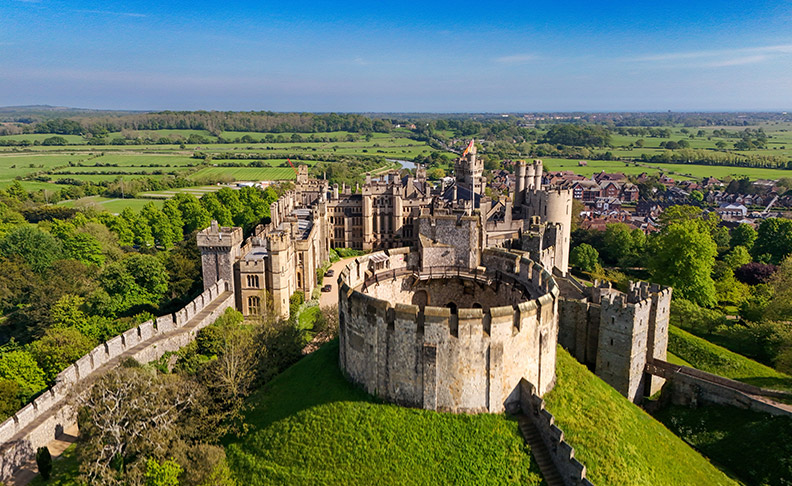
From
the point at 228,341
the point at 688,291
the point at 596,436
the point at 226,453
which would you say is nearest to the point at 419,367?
the point at 596,436

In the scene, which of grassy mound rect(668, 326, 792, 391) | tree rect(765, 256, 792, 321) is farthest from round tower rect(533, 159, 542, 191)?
tree rect(765, 256, 792, 321)

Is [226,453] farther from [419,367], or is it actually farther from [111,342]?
[111,342]

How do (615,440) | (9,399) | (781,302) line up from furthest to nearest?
(781,302) < (9,399) < (615,440)

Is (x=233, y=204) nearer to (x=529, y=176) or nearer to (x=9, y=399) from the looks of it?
(x=529, y=176)

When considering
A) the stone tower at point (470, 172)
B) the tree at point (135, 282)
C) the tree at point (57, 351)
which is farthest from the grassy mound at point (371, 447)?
the stone tower at point (470, 172)

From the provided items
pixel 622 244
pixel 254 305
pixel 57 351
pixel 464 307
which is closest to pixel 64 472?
pixel 57 351

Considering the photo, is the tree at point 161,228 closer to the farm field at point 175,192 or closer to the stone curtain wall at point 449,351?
the farm field at point 175,192
